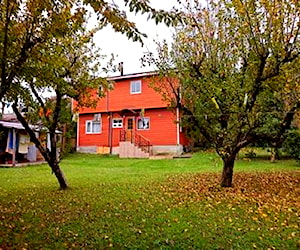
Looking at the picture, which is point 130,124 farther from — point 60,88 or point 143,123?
point 60,88

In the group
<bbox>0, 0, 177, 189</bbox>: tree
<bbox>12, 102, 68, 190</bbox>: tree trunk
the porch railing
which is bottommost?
<bbox>12, 102, 68, 190</bbox>: tree trunk

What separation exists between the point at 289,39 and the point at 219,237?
593 cm

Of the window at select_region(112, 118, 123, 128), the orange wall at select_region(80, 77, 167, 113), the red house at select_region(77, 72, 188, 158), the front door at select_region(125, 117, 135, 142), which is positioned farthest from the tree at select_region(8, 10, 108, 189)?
the window at select_region(112, 118, 123, 128)

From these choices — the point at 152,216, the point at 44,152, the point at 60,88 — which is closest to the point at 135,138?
the point at 44,152

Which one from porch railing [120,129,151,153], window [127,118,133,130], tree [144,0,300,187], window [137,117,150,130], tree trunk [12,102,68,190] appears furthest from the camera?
window [127,118,133,130]

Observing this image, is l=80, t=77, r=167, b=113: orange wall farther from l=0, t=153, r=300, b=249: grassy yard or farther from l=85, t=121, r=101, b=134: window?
l=0, t=153, r=300, b=249: grassy yard

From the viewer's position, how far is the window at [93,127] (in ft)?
92.0

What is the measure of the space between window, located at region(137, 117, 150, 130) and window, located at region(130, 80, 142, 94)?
2170mm

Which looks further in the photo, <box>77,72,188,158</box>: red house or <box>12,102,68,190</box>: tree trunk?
<box>77,72,188,158</box>: red house

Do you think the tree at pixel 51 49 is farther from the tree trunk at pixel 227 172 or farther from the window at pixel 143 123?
the window at pixel 143 123

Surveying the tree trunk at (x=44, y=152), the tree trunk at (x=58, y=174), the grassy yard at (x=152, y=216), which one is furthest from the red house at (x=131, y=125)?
the tree trunk at (x=44, y=152)

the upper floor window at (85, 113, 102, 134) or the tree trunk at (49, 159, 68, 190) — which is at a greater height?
the upper floor window at (85, 113, 102, 134)

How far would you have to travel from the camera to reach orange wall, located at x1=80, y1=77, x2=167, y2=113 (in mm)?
25531

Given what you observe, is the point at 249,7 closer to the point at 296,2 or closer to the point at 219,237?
the point at 296,2
